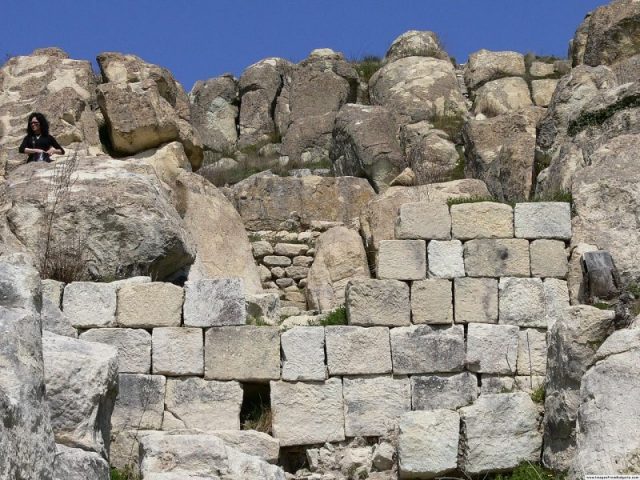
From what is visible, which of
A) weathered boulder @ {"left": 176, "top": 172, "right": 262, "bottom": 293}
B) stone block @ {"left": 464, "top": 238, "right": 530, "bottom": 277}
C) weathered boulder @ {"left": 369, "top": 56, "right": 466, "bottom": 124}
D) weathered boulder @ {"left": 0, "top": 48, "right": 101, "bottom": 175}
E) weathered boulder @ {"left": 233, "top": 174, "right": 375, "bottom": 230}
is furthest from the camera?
weathered boulder @ {"left": 369, "top": 56, "right": 466, "bottom": 124}

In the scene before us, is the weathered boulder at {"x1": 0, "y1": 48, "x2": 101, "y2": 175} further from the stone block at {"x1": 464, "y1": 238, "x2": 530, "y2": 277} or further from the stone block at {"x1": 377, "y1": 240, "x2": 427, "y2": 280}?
the stone block at {"x1": 464, "y1": 238, "x2": 530, "y2": 277}

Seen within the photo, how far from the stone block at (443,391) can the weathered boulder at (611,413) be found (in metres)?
2.45

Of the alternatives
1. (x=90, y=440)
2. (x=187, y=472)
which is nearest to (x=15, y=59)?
(x=187, y=472)

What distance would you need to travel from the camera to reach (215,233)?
14062 millimetres

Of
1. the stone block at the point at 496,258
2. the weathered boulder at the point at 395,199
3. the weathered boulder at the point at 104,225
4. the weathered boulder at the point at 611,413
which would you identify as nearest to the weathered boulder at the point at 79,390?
the weathered boulder at the point at 611,413

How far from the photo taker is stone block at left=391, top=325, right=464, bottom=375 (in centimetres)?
1112

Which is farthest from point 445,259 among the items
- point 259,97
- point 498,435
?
point 259,97

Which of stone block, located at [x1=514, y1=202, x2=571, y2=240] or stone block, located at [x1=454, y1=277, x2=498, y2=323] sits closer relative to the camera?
stone block, located at [x1=454, y1=277, x2=498, y2=323]

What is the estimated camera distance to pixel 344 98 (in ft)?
77.0

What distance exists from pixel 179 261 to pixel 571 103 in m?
5.56

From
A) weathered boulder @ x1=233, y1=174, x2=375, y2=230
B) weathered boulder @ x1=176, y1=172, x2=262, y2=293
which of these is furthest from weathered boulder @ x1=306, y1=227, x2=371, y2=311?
weathered boulder @ x1=233, y1=174, x2=375, y2=230

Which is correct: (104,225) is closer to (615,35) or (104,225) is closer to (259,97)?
(615,35)

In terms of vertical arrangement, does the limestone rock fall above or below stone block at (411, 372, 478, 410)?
above

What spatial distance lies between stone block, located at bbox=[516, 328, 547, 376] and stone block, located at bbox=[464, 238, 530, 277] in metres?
0.61
